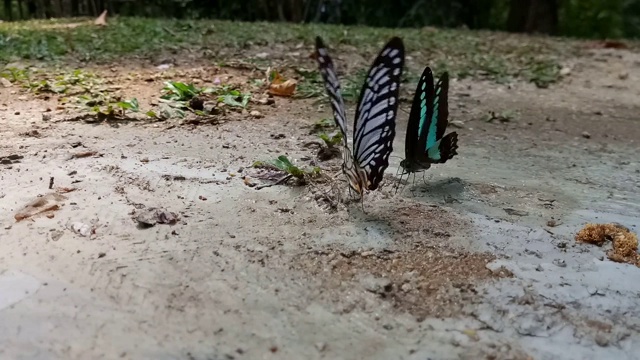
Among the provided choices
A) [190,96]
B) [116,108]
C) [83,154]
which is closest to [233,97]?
[190,96]

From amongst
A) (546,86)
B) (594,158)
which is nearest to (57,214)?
(594,158)

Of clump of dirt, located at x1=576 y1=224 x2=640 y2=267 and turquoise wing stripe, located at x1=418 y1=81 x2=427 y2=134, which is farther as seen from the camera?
turquoise wing stripe, located at x1=418 y1=81 x2=427 y2=134

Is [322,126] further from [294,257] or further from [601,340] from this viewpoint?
[601,340]

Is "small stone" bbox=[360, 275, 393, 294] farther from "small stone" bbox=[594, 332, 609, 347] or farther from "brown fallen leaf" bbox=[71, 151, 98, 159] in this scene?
"brown fallen leaf" bbox=[71, 151, 98, 159]

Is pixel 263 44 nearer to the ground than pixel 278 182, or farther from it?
farther from it

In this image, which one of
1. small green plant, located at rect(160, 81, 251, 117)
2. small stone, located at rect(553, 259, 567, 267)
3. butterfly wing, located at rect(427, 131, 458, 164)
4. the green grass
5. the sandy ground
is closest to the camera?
the sandy ground

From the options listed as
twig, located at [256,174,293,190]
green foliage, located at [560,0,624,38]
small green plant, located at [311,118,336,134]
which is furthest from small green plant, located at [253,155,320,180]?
green foliage, located at [560,0,624,38]

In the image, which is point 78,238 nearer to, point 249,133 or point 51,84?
point 249,133
